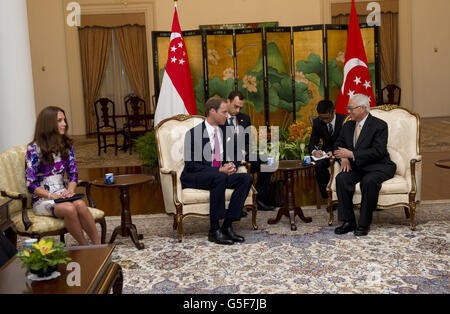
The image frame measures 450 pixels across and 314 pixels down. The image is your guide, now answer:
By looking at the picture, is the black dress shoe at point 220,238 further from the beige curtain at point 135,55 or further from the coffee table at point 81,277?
the beige curtain at point 135,55

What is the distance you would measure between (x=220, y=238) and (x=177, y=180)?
783 mm

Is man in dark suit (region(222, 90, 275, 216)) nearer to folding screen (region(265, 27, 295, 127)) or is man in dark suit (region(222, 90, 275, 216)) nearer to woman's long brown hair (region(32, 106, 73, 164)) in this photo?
woman's long brown hair (region(32, 106, 73, 164))

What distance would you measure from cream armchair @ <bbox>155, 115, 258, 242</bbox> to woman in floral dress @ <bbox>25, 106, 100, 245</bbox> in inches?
36.5

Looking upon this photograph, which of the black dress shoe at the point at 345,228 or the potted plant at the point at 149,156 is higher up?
the potted plant at the point at 149,156

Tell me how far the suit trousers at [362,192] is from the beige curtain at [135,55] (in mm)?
11258

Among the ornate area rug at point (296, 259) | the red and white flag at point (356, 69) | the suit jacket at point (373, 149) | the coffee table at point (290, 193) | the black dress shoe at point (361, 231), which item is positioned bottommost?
the ornate area rug at point (296, 259)

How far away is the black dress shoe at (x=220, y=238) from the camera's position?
508cm

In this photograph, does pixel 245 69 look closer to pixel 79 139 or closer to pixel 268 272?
pixel 268 272

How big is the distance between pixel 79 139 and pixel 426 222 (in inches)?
452

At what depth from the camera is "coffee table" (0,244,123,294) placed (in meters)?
2.74

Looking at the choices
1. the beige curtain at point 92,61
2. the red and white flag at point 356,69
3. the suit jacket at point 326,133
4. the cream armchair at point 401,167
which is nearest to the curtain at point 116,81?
the beige curtain at point 92,61

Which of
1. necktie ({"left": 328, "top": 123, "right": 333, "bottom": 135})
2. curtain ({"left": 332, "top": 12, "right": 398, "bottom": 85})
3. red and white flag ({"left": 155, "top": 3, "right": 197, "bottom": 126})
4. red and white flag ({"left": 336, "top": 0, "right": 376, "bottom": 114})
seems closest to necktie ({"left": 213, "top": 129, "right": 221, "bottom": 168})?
necktie ({"left": 328, "top": 123, "right": 333, "bottom": 135})

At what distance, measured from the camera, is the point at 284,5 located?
1509 centimetres
